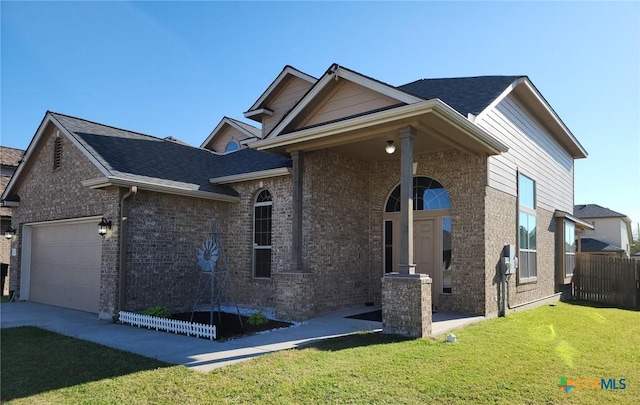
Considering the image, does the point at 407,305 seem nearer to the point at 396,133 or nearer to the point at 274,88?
the point at 396,133

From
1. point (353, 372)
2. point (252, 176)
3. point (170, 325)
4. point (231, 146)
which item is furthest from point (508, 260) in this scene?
point (231, 146)

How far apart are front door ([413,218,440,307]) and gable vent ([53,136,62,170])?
10.4 m

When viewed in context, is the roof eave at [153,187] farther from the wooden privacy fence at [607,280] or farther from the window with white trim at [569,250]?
the wooden privacy fence at [607,280]

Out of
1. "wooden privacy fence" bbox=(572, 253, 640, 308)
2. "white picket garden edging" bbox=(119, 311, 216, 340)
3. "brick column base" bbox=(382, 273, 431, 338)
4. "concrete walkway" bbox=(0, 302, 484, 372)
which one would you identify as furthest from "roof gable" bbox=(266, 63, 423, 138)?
"wooden privacy fence" bbox=(572, 253, 640, 308)

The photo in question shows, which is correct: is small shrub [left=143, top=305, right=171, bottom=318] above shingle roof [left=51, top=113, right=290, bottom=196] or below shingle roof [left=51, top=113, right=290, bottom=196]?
below

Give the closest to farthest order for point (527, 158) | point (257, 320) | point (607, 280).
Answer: point (257, 320), point (527, 158), point (607, 280)

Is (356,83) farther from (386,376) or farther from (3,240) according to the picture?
(3,240)

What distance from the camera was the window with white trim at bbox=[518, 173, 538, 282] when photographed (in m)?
12.5

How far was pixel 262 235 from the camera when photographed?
492 inches

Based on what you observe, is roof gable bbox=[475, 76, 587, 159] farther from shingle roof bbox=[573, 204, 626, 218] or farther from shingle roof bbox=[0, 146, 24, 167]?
shingle roof bbox=[573, 204, 626, 218]

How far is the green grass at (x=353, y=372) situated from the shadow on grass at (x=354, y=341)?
17 mm

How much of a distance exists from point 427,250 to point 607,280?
9187 millimetres

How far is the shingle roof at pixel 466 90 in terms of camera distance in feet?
36.2

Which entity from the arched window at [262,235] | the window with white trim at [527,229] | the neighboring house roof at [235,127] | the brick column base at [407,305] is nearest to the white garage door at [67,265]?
the arched window at [262,235]
